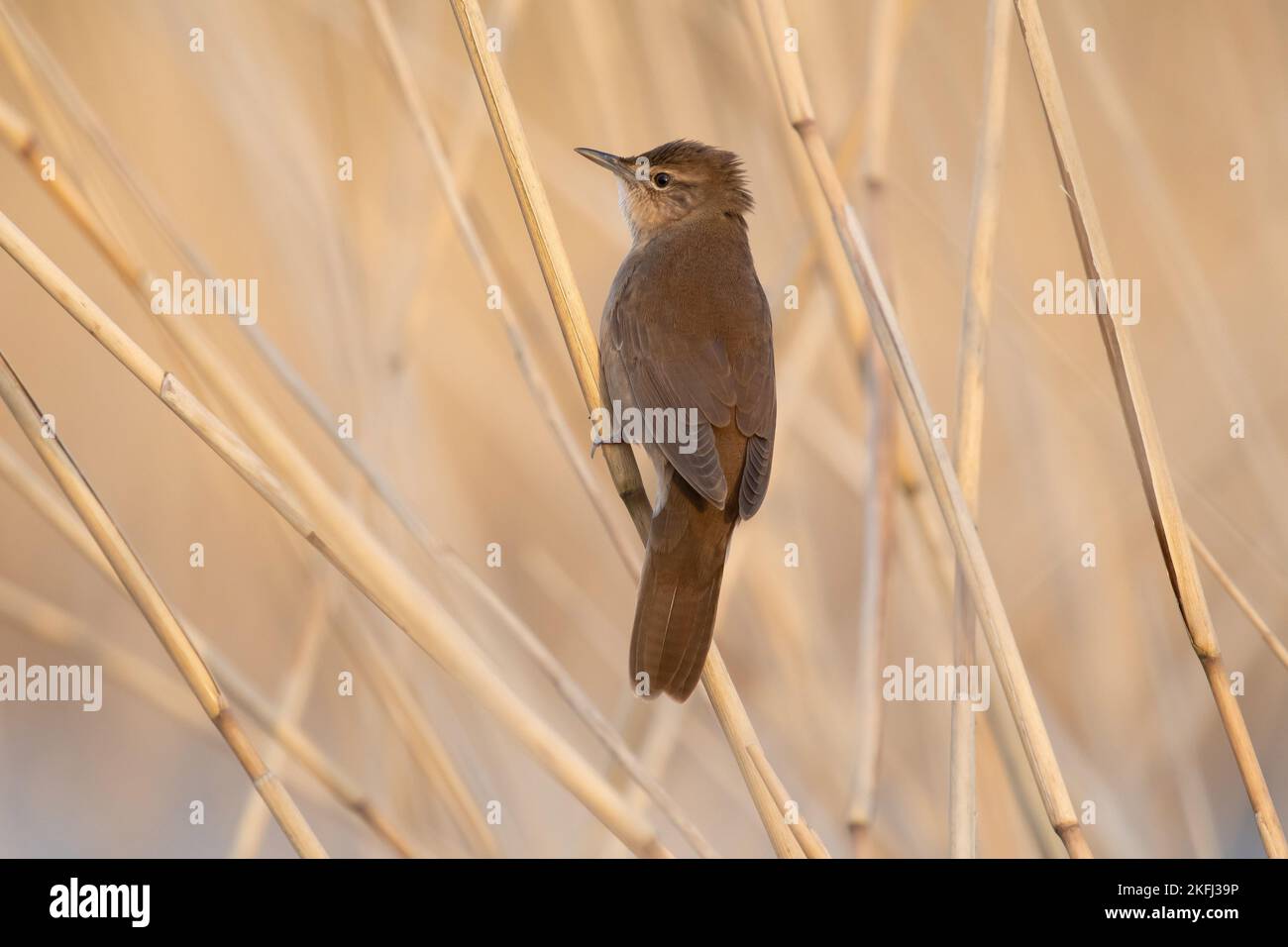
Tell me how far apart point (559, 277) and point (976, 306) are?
67 centimetres

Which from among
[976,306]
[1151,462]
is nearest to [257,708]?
[976,306]

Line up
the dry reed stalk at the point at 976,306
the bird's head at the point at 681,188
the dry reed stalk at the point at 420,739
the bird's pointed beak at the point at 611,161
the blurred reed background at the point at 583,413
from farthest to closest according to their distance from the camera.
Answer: the bird's head at the point at 681,188, the bird's pointed beak at the point at 611,161, the blurred reed background at the point at 583,413, the dry reed stalk at the point at 420,739, the dry reed stalk at the point at 976,306

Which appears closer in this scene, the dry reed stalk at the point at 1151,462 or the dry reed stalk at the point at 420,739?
the dry reed stalk at the point at 1151,462

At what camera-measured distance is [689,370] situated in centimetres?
214

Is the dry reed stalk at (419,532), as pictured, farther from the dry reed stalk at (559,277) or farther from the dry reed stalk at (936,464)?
the dry reed stalk at (936,464)

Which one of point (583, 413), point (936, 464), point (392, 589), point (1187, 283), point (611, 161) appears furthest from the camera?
point (583, 413)

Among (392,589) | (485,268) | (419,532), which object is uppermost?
(485,268)

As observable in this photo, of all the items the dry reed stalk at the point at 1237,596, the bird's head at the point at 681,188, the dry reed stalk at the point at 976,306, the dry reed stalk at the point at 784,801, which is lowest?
the dry reed stalk at the point at 784,801

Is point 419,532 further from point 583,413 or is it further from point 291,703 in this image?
point 583,413

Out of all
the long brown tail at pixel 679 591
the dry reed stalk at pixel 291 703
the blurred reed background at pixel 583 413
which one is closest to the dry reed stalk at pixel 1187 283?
the blurred reed background at pixel 583 413

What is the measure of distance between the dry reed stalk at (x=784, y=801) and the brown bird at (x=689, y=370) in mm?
222

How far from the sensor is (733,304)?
2256 mm

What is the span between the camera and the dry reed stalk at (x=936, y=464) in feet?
4.92

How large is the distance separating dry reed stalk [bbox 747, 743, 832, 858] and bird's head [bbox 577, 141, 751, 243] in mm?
1459
